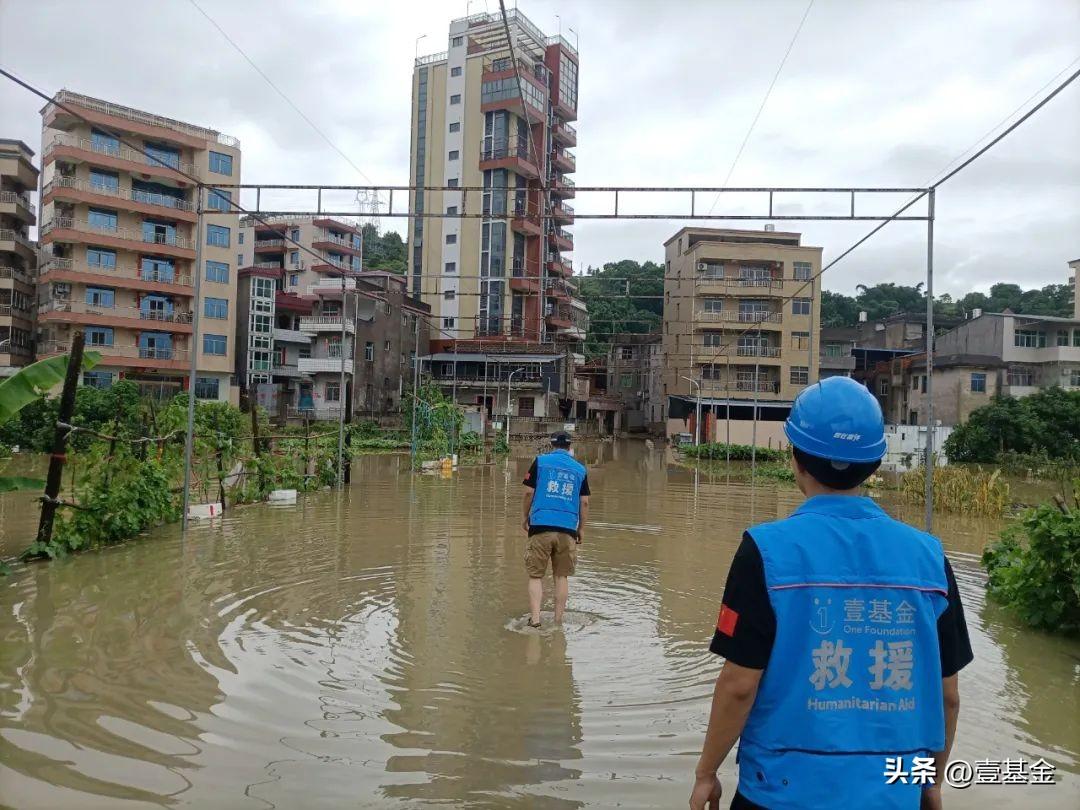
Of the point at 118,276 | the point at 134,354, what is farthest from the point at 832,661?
the point at 118,276

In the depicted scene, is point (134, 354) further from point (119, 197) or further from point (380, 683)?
point (380, 683)

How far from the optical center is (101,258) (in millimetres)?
40406

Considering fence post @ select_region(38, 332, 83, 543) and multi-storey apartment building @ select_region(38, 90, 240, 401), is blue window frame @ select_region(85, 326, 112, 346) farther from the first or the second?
fence post @ select_region(38, 332, 83, 543)

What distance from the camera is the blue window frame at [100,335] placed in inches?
1593

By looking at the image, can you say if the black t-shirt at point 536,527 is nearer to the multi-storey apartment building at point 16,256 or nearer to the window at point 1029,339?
the multi-storey apartment building at point 16,256

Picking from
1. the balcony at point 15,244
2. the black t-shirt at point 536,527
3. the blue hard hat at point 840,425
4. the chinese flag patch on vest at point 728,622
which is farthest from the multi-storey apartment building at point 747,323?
the chinese flag patch on vest at point 728,622

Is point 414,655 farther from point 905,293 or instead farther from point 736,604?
point 905,293

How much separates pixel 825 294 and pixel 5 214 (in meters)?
59.7

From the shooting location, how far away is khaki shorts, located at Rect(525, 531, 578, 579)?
698cm

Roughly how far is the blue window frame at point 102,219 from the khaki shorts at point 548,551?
41.2 m

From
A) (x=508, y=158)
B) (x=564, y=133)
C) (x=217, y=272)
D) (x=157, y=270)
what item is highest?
(x=564, y=133)

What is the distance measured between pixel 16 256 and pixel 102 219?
5068 mm

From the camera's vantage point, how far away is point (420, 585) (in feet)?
28.9

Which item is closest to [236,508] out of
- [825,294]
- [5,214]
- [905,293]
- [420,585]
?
[420,585]
